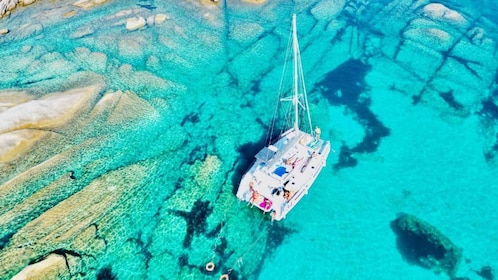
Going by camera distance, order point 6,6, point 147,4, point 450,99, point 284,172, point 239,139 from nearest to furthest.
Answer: point 284,172
point 239,139
point 450,99
point 147,4
point 6,6

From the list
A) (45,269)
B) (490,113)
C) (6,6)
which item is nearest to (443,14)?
(490,113)

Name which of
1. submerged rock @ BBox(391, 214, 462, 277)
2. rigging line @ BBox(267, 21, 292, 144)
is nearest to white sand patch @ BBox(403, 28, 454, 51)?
rigging line @ BBox(267, 21, 292, 144)

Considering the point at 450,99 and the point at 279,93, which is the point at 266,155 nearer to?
the point at 279,93

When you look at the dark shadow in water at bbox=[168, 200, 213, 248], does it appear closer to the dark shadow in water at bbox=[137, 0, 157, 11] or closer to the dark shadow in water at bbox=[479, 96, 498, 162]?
the dark shadow in water at bbox=[479, 96, 498, 162]

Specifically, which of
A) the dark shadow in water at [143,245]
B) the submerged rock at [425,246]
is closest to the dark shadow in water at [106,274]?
the dark shadow in water at [143,245]

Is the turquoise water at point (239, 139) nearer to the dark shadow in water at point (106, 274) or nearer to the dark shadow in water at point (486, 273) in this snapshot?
the dark shadow in water at point (106, 274)

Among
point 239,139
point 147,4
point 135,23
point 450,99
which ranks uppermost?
point 147,4
